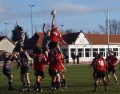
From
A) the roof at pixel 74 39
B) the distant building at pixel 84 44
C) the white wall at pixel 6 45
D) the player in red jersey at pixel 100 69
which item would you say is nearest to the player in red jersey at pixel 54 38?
the player in red jersey at pixel 100 69

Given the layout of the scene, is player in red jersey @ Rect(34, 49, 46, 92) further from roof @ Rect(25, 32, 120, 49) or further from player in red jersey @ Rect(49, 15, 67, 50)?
roof @ Rect(25, 32, 120, 49)

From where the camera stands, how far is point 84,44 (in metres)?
105

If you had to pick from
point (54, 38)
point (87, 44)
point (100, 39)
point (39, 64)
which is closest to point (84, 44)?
point (87, 44)

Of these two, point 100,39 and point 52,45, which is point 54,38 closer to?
point 52,45

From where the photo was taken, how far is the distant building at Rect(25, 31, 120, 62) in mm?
103375

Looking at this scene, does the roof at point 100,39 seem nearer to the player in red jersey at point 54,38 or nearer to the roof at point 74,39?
the roof at point 74,39

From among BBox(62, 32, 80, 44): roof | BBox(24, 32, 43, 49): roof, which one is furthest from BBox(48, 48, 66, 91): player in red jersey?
BBox(62, 32, 80, 44): roof

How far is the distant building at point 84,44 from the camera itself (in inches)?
4070

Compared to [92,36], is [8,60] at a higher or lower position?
lower

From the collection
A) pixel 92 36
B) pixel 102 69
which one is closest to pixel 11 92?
pixel 102 69

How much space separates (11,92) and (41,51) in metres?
2.60

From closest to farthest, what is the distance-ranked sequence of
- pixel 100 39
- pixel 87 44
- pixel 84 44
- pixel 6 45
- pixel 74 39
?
pixel 6 45 → pixel 74 39 → pixel 84 44 → pixel 87 44 → pixel 100 39

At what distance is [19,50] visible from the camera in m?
22.3

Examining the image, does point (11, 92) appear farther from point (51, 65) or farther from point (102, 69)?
point (102, 69)
